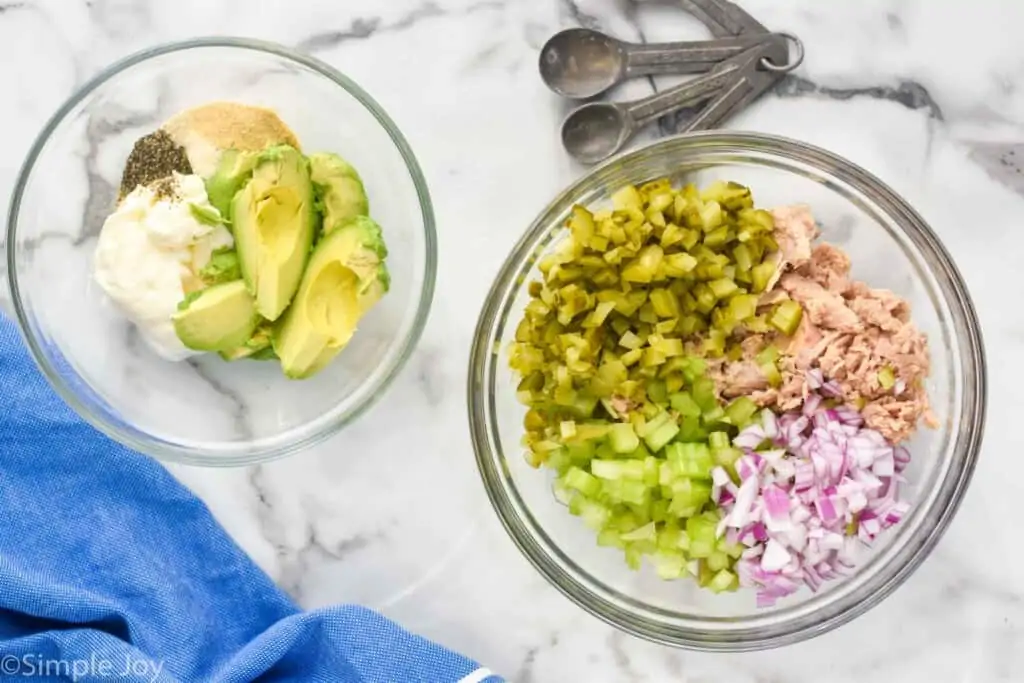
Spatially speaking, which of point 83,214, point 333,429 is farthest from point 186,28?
point 333,429

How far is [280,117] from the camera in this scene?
1.55 m

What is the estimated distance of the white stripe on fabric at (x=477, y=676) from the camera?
1510 millimetres

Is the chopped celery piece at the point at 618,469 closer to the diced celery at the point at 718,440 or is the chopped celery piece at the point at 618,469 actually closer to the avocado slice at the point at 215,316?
the diced celery at the point at 718,440

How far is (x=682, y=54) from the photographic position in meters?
1.47

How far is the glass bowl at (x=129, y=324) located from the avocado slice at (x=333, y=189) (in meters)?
0.09

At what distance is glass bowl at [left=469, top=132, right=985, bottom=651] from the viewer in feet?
4.60

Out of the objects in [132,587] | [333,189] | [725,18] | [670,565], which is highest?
[725,18]

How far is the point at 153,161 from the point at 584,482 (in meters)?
0.71

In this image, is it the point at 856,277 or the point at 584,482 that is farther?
the point at 856,277

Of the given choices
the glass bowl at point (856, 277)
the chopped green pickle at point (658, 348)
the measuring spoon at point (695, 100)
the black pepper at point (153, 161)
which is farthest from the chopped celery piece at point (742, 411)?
the black pepper at point (153, 161)

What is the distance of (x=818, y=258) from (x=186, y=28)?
2.96 feet

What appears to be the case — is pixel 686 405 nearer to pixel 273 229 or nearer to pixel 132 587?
pixel 273 229

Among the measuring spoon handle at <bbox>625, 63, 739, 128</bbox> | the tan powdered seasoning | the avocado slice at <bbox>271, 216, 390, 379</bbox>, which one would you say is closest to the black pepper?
the tan powdered seasoning

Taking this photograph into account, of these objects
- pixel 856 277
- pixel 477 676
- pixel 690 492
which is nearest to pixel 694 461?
pixel 690 492
